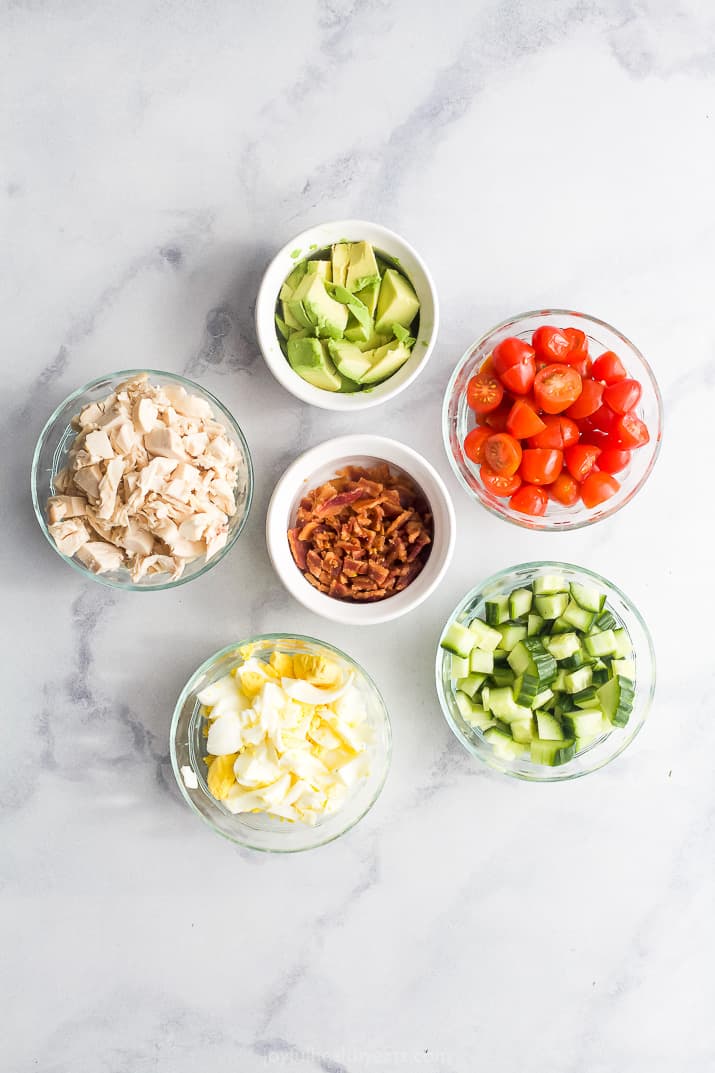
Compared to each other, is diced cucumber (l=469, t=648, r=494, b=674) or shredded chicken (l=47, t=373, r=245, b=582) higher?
shredded chicken (l=47, t=373, r=245, b=582)

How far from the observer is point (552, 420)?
1.96 metres

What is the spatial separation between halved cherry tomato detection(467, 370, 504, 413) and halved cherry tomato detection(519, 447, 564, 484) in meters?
0.15

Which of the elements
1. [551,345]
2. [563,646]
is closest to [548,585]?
[563,646]

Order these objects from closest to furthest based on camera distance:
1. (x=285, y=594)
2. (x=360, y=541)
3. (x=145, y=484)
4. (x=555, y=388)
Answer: (x=145, y=484)
(x=555, y=388)
(x=360, y=541)
(x=285, y=594)

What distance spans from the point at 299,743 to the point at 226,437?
0.76 metres

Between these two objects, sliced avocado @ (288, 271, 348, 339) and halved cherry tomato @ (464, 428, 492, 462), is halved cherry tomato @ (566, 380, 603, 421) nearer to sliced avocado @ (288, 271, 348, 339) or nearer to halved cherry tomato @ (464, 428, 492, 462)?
halved cherry tomato @ (464, 428, 492, 462)

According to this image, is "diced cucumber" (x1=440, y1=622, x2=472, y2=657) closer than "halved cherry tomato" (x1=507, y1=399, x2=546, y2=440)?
No

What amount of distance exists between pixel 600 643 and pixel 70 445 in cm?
142

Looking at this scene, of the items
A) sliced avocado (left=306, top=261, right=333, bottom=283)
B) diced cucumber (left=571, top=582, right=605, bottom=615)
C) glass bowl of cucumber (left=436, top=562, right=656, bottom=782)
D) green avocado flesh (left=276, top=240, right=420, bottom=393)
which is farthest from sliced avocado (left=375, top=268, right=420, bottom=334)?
diced cucumber (left=571, top=582, right=605, bottom=615)

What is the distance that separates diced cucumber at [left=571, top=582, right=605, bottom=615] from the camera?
204 cm

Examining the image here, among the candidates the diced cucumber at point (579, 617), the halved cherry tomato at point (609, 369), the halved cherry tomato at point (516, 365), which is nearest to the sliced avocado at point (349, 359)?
the halved cherry tomato at point (516, 365)

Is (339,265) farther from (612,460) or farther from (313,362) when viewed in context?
(612,460)

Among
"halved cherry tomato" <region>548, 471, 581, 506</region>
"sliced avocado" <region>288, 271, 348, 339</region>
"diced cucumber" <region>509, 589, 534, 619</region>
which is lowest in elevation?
"diced cucumber" <region>509, 589, 534, 619</region>

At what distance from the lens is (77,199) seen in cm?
212
